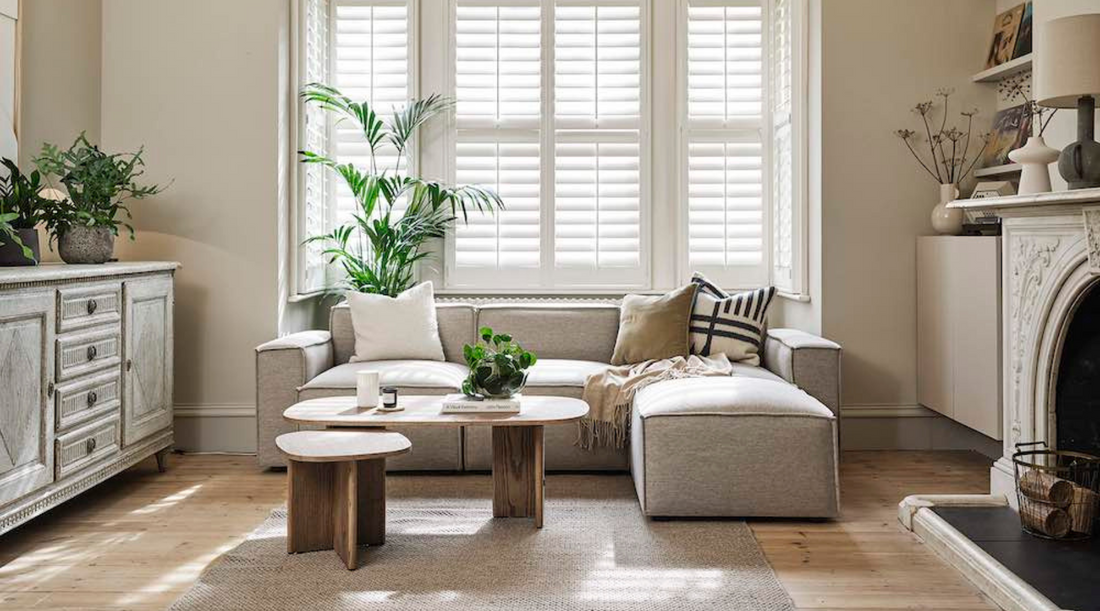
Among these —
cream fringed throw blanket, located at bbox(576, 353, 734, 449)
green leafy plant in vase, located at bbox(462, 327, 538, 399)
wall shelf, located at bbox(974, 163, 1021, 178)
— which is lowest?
cream fringed throw blanket, located at bbox(576, 353, 734, 449)

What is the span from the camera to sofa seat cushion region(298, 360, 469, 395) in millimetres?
4355

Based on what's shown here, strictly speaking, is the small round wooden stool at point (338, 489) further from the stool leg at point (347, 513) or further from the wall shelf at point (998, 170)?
the wall shelf at point (998, 170)

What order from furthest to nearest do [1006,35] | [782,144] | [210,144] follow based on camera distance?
[782,144], [210,144], [1006,35]

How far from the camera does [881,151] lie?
16.1 ft

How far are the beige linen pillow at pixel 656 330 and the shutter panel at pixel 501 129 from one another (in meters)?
0.88

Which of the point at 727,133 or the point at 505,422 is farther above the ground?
the point at 727,133

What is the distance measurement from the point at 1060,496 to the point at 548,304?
2.68 metres

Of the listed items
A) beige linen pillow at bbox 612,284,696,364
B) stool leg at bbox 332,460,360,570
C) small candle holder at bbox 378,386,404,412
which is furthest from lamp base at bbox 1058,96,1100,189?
stool leg at bbox 332,460,360,570

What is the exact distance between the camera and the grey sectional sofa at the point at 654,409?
3613mm

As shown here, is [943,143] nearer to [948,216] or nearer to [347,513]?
[948,216]

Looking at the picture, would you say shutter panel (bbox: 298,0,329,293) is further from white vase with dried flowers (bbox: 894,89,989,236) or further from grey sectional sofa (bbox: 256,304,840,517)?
white vase with dried flowers (bbox: 894,89,989,236)

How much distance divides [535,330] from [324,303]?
1273mm

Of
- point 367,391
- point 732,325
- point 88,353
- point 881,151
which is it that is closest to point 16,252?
point 88,353

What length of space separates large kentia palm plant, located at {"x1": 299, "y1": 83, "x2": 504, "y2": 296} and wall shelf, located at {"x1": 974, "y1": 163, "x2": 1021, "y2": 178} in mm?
2452
